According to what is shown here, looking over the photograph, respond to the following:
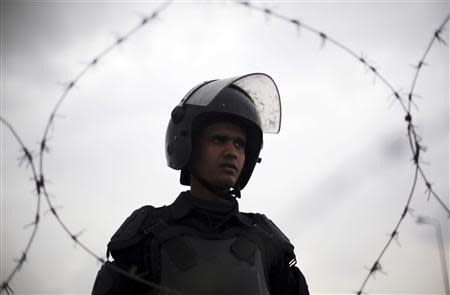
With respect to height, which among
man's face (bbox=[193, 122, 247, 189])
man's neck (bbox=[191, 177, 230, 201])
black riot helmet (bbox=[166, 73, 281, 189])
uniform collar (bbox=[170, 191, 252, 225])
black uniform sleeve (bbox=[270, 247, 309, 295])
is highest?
black riot helmet (bbox=[166, 73, 281, 189])

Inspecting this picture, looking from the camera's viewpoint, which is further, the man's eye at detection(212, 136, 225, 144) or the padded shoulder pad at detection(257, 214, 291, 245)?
the padded shoulder pad at detection(257, 214, 291, 245)

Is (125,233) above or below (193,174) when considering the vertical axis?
below

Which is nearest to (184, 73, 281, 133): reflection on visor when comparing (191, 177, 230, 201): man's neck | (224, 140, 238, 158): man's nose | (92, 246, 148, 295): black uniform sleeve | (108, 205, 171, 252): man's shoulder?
(224, 140, 238, 158): man's nose

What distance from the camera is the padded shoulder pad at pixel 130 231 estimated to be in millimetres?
3229

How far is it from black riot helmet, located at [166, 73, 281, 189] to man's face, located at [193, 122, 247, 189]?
9cm

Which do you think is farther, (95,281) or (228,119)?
(228,119)

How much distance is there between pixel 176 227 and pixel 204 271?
A: 446mm

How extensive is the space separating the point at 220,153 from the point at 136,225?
0.81 meters

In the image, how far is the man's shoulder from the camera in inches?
127

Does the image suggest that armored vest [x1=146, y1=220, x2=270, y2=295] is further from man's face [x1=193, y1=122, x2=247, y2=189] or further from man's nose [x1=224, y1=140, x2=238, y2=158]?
man's nose [x1=224, y1=140, x2=238, y2=158]

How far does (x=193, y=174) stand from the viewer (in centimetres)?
368

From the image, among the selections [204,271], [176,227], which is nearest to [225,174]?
[176,227]

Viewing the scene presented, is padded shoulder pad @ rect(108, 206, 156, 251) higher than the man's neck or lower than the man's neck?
lower

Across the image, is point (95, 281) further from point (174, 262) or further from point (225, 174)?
point (225, 174)
